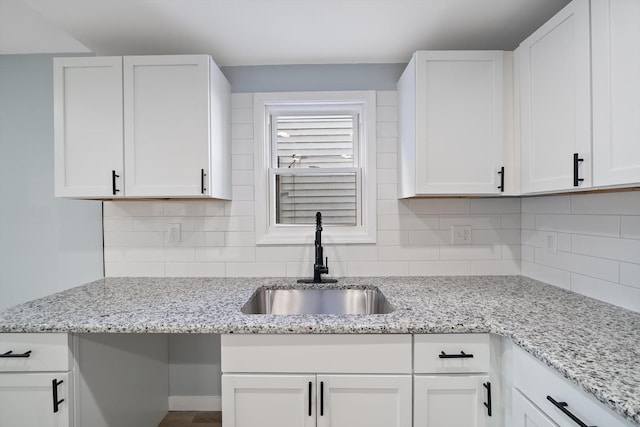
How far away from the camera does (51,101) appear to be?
6.94ft

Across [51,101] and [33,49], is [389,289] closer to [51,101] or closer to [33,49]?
[51,101]

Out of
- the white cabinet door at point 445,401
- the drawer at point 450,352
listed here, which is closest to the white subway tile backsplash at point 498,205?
the drawer at point 450,352

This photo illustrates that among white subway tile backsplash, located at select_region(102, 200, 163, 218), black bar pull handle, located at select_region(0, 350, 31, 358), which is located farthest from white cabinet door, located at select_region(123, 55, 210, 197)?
black bar pull handle, located at select_region(0, 350, 31, 358)

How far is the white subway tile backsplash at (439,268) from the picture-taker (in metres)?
2.07

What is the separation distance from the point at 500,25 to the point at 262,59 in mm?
1342

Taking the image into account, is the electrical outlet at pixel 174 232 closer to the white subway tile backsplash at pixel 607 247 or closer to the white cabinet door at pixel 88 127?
the white cabinet door at pixel 88 127

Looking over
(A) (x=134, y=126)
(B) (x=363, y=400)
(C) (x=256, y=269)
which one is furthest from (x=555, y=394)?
(A) (x=134, y=126)

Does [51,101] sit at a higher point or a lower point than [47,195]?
higher

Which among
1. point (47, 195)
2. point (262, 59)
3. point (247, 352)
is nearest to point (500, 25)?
point (262, 59)

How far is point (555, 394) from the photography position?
959 mm

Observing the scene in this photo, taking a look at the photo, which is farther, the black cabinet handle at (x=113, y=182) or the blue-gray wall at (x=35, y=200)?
the blue-gray wall at (x=35, y=200)

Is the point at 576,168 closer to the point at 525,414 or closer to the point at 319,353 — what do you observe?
the point at 525,414

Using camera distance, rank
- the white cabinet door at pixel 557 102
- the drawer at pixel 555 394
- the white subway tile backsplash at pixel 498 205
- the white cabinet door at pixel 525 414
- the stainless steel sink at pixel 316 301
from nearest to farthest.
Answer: the drawer at pixel 555 394 < the white cabinet door at pixel 525 414 < the white cabinet door at pixel 557 102 < the stainless steel sink at pixel 316 301 < the white subway tile backsplash at pixel 498 205

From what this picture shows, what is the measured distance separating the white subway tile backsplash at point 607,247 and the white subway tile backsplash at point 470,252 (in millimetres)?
455
